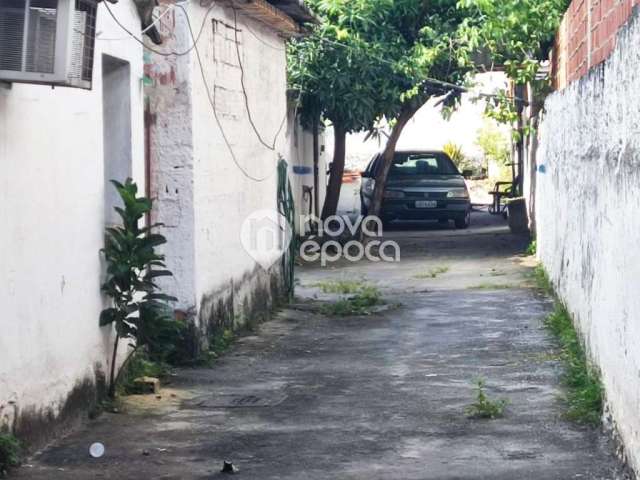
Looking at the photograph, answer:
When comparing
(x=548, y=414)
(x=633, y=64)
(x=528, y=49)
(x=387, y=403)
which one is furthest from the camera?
(x=528, y=49)

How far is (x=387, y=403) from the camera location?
9.20 meters

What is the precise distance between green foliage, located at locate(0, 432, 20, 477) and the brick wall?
405cm

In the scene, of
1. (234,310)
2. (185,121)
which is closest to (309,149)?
(234,310)

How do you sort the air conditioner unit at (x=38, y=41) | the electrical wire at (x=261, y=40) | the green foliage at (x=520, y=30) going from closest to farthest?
1. the air conditioner unit at (x=38, y=41)
2. the electrical wire at (x=261, y=40)
3. the green foliage at (x=520, y=30)

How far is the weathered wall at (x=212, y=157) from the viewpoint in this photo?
10.9 metres

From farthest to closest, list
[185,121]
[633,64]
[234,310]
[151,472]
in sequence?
1. [234,310]
2. [185,121]
3. [151,472]
4. [633,64]

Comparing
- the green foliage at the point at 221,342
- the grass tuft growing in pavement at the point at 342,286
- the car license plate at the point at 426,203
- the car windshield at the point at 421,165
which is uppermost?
the car windshield at the point at 421,165

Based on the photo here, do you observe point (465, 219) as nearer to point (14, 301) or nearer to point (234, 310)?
point (234, 310)

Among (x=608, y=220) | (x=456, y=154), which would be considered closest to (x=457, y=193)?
(x=456, y=154)

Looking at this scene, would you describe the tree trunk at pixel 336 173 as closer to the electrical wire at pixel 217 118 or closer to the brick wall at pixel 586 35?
the brick wall at pixel 586 35

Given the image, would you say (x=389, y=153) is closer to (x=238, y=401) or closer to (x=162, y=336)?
(x=162, y=336)

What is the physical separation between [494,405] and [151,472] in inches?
103

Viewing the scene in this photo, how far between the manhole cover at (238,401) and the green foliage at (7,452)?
2.41m

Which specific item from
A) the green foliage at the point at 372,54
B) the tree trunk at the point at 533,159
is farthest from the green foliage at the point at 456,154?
the green foliage at the point at 372,54
